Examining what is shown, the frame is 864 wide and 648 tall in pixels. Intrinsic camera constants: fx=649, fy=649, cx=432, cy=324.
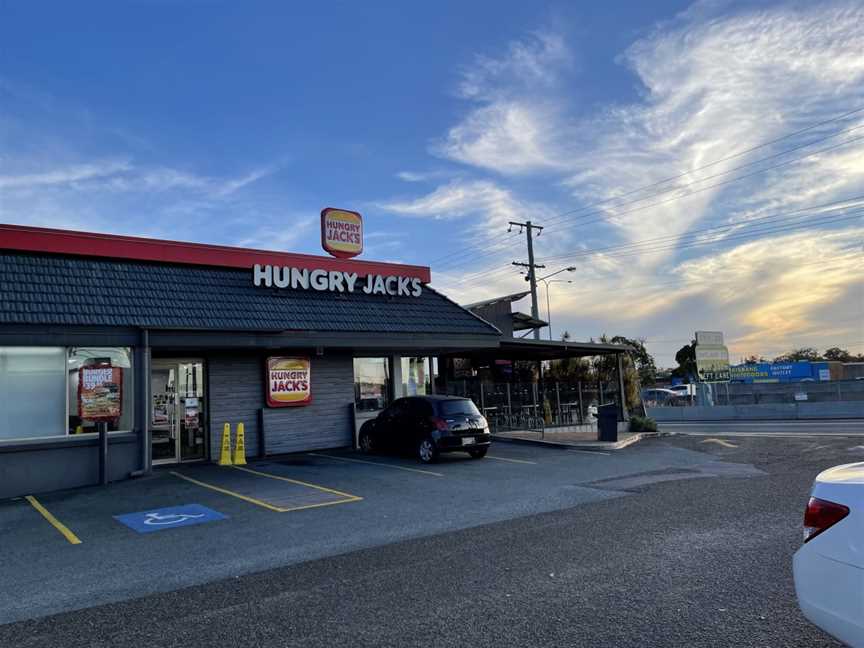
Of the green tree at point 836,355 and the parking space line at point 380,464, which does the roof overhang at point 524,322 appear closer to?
the parking space line at point 380,464

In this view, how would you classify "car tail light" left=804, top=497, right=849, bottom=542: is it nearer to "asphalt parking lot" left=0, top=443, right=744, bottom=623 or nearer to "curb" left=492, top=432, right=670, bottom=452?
"asphalt parking lot" left=0, top=443, right=744, bottom=623

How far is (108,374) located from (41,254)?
3.09 m

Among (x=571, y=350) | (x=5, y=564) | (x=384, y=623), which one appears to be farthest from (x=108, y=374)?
(x=571, y=350)

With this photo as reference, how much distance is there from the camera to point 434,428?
1507cm

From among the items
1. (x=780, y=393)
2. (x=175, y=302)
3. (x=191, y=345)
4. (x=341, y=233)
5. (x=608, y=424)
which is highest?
(x=341, y=233)

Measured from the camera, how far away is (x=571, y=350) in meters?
25.3

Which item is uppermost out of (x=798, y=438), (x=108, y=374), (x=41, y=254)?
(x=41, y=254)

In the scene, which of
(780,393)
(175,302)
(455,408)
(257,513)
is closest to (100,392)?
(175,302)

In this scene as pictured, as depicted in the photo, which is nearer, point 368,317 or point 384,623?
point 384,623

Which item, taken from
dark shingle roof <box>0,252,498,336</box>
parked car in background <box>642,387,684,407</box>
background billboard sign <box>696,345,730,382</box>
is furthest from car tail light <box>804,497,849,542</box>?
background billboard sign <box>696,345,730,382</box>

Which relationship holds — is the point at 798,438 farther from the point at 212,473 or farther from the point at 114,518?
the point at 114,518

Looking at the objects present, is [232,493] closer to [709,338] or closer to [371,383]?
[371,383]

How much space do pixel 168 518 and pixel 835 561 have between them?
349 inches

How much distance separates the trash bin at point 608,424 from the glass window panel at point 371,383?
6.52m
